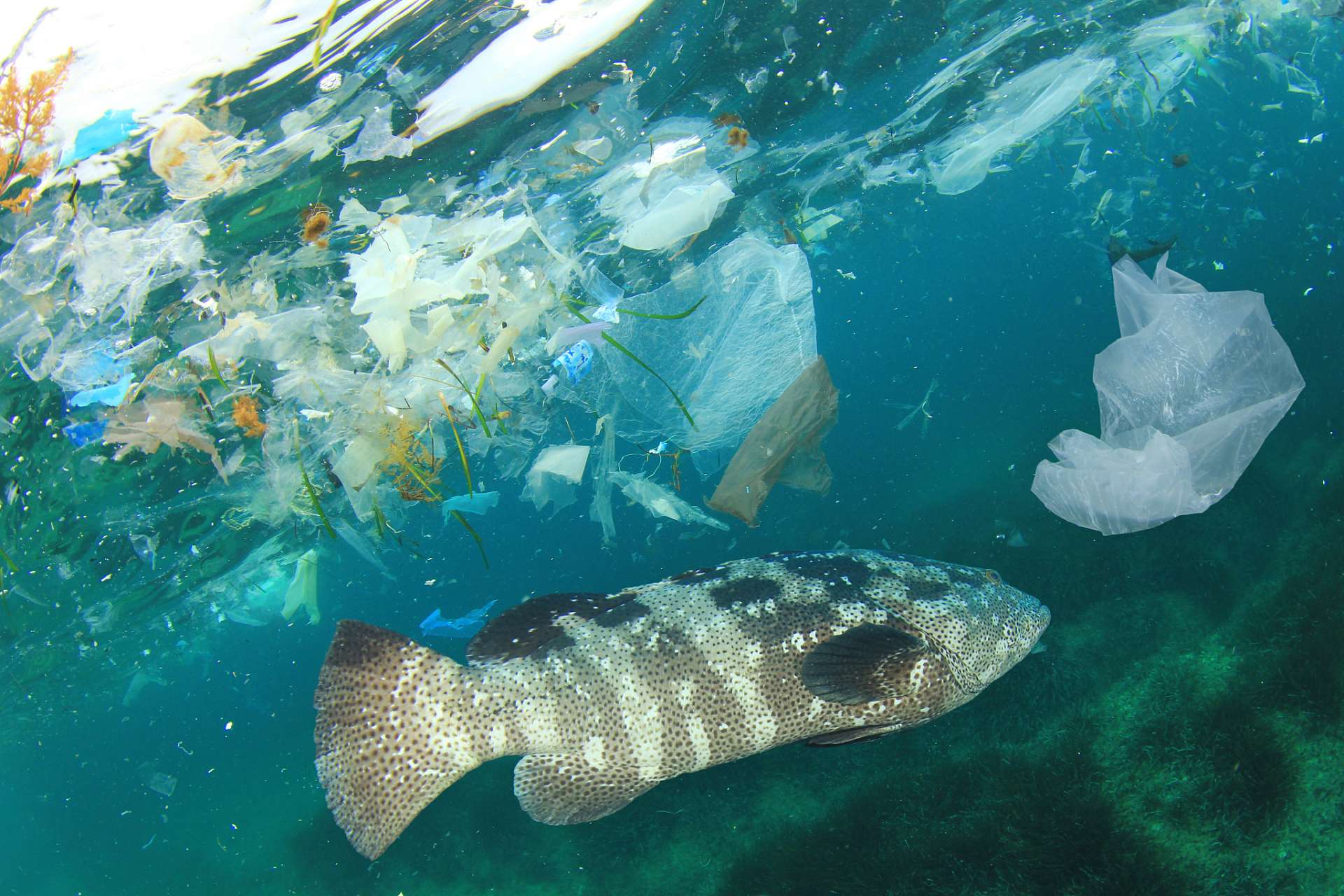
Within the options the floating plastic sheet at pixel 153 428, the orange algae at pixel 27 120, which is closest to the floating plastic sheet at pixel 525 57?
the orange algae at pixel 27 120

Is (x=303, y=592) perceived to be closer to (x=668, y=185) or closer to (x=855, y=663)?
(x=668, y=185)

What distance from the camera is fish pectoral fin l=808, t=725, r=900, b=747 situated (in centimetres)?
377

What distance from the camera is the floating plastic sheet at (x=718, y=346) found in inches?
221

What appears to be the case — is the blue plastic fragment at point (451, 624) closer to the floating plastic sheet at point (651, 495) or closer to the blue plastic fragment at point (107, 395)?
the floating plastic sheet at point (651, 495)

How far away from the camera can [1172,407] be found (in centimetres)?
525

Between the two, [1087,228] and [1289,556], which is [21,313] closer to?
[1289,556]

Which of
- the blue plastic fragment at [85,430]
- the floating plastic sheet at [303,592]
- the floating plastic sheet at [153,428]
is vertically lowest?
the floating plastic sheet at [303,592]

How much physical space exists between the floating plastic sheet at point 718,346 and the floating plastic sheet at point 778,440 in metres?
0.20

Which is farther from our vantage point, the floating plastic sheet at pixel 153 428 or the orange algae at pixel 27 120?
the floating plastic sheet at pixel 153 428

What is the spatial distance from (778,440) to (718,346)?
121cm

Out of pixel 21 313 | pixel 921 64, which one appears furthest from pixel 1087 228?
pixel 21 313

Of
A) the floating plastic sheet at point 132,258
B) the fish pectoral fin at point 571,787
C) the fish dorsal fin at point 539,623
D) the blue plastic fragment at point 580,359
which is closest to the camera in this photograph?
the fish pectoral fin at point 571,787

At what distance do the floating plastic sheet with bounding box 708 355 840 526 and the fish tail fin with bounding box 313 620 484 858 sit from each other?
297 centimetres

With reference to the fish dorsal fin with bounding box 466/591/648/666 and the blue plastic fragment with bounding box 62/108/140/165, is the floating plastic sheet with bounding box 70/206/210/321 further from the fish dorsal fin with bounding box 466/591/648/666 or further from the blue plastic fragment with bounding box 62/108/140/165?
the fish dorsal fin with bounding box 466/591/648/666
